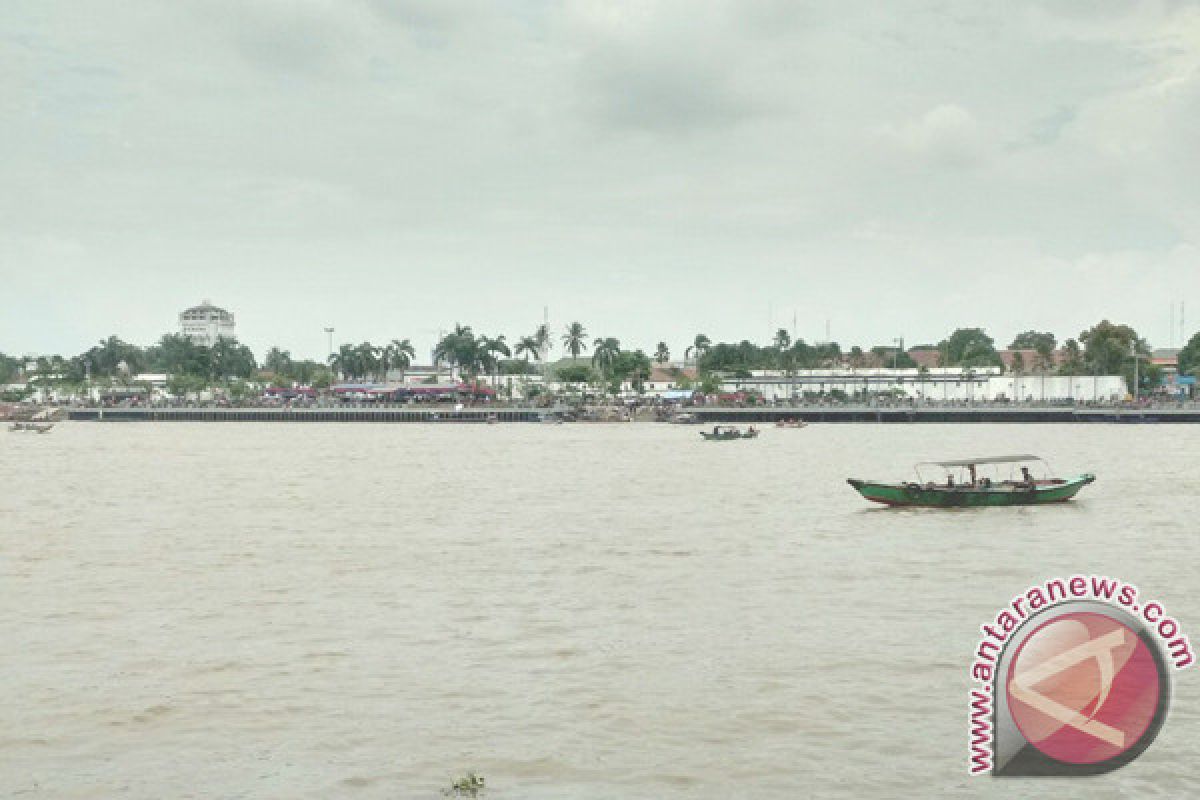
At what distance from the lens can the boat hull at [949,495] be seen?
167ft

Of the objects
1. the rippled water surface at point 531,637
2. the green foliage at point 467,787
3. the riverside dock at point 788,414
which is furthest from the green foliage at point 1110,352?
the green foliage at point 467,787

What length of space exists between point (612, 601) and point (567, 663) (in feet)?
22.1

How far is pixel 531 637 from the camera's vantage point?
25.8 meters

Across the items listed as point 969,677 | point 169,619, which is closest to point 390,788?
point 969,677

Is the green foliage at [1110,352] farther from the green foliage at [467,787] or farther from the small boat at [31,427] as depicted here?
the green foliage at [467,787]

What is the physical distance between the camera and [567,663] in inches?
922

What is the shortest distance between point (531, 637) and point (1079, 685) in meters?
18.7

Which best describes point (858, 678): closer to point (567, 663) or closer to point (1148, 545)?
point (567, 663)

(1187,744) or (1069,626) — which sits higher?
(1069,626)

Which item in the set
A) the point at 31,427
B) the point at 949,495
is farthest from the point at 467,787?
the point at 31,427

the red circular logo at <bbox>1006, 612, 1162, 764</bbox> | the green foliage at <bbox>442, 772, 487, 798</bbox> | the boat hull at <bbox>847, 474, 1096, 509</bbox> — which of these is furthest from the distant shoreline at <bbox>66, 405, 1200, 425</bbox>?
the red circular logo at <bbox>1006, 612, 1162, 764</bbox>

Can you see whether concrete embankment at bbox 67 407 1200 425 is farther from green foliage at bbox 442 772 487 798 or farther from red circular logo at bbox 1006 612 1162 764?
red circular logo at bbox 1006 612 1162 764

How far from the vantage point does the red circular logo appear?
289 inches

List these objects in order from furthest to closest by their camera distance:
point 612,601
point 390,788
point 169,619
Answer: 1. point 612,601
2. point 169,619
3. point 390,788
